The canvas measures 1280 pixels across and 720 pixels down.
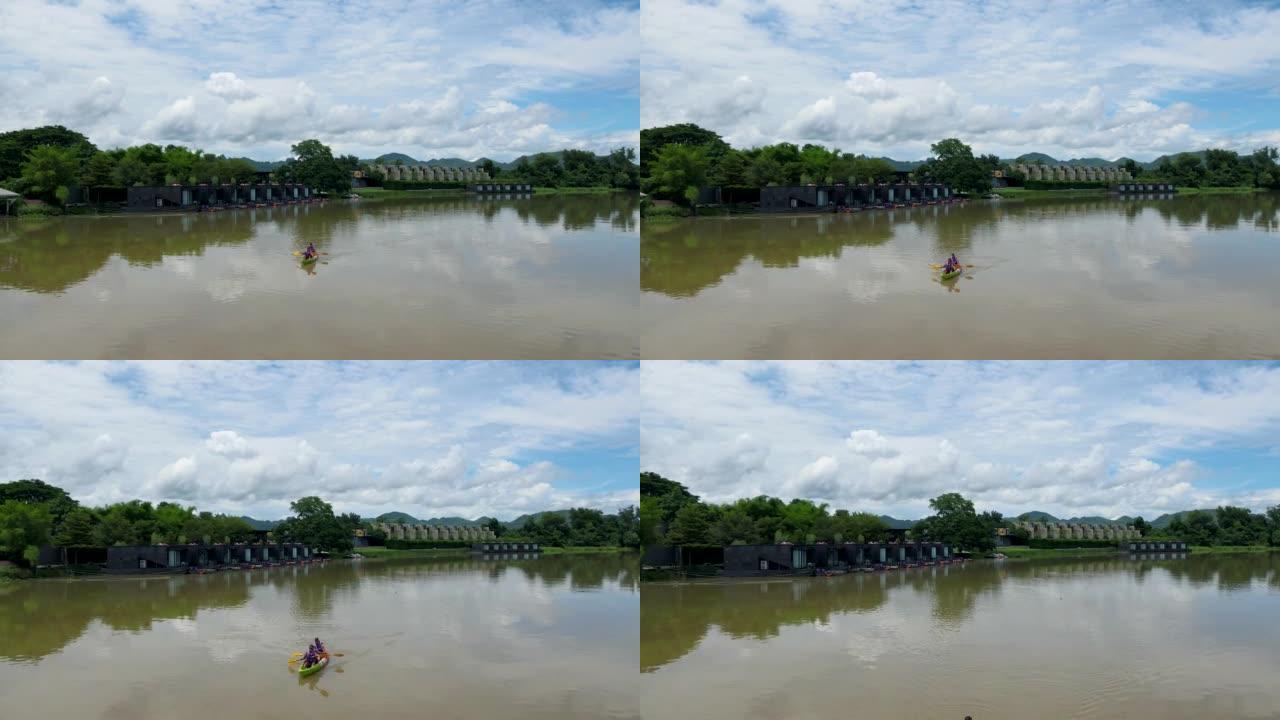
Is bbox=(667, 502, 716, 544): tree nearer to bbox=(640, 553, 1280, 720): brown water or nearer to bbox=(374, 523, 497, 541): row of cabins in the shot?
bbox=(640, 553, 1280, 720): brown water

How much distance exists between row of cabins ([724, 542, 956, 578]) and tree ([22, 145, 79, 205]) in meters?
28.4

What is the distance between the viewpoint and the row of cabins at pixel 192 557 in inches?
1057

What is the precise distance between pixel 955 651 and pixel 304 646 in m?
11.9

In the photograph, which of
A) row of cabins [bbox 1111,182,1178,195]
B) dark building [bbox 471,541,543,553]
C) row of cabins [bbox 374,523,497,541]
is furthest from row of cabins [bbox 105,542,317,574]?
row of cabins [bbox 1111,182,1178,195]

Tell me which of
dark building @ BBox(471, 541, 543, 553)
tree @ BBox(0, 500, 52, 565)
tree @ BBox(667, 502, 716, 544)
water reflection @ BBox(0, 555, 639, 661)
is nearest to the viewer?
water reflection @ BBox(0, 555, 639, 661)

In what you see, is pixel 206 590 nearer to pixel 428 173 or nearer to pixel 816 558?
pixel 816 558

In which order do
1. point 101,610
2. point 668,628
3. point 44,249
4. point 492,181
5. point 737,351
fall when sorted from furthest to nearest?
1. point 492,181
2. point 44,249
3. point 101,610
4. point 668,628
5. point 737,351

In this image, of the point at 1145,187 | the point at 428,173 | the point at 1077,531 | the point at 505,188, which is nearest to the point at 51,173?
the point at 505,188

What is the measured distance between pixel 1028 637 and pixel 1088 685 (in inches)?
145

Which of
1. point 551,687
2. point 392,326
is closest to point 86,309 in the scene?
point 392,326

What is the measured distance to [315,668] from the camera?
47.3 feet

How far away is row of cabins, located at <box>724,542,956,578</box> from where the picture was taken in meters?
24.9

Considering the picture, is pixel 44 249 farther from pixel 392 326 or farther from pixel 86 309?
pixel 392 326

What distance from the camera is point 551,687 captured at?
13.5 meters
